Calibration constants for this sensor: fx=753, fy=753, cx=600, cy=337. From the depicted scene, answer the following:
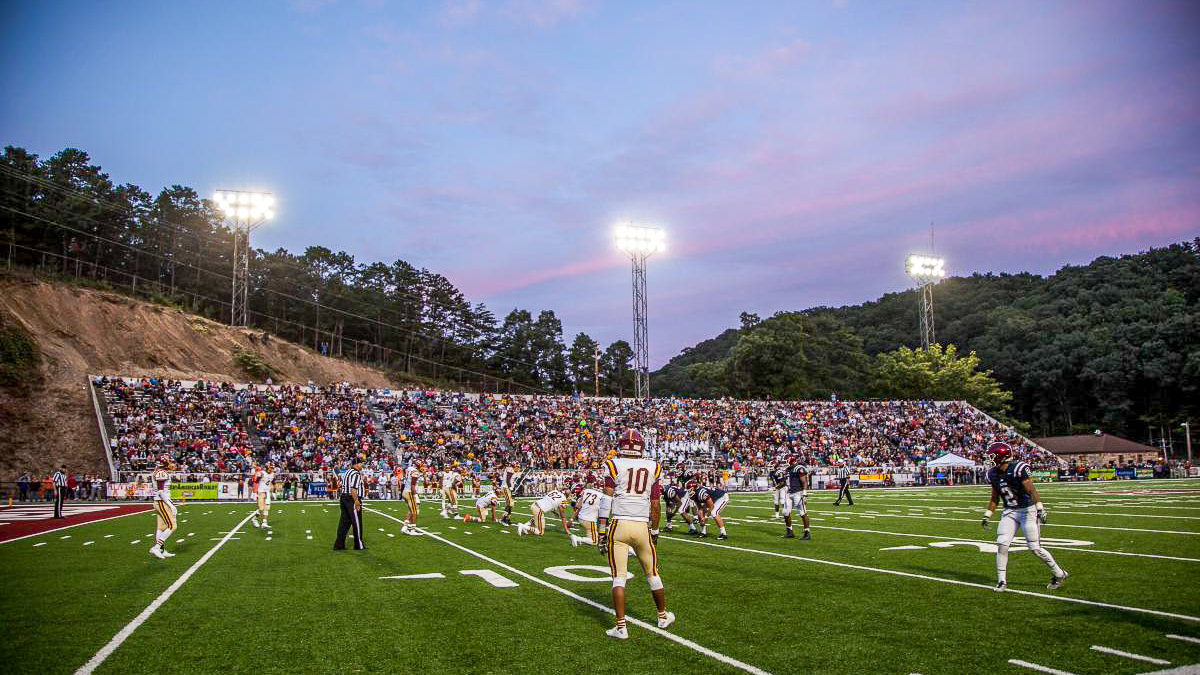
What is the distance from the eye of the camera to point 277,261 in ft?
265

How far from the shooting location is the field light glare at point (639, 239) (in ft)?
184

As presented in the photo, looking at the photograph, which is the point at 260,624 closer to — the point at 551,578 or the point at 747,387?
the point at 551,578

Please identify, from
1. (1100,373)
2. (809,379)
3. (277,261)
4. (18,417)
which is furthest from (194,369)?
(1100,373)

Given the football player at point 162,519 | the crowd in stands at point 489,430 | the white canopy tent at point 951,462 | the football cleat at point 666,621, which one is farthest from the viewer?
the white canopy tent at point 951,462

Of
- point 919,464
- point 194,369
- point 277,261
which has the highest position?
point 277,261

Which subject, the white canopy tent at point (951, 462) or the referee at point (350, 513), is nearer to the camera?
the referee at point (350, 513)

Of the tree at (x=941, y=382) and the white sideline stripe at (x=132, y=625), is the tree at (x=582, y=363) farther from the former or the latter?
the white sideline stripe at (x=132, y=625)

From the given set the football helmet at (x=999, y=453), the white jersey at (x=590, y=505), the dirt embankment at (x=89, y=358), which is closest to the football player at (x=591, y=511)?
the white jersey at (x=590, y=505)

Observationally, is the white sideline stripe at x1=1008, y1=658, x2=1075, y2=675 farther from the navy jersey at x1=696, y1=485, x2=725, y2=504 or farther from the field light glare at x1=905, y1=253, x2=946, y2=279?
the field light glare at x1=905, y1=253, x2=946, y2=279

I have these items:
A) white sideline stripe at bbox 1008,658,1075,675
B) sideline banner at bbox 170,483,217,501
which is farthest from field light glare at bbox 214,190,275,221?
white sideline stripe at bbox 1008,658,1075,675

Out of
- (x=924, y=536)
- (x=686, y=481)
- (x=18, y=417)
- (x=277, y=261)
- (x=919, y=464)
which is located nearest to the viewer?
(x=924, y=536)

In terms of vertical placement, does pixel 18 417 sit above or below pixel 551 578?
above

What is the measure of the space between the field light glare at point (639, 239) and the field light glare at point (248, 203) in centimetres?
2458

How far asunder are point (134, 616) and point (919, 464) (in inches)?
2039
